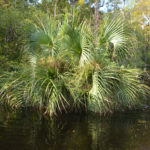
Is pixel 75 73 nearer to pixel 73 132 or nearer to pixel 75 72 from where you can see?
pixel 75 72

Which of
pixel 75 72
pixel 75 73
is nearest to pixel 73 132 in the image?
pixel 75 73

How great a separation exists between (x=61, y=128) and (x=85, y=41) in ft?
9.80

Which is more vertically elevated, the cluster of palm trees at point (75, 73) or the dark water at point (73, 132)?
the cluster of palm trees at point (75, 73)

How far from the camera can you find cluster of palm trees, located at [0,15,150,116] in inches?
246

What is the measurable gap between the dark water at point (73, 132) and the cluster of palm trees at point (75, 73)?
0.45 m

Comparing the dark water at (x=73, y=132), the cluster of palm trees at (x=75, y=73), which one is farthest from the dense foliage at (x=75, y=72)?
the dark water at (x=73, y=132)

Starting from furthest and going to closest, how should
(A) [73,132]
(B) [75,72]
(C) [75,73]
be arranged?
(B) [75,72]
(C) [75,73]
(A) [73,132]

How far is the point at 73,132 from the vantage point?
5035mm

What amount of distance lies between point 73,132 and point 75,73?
2.10 meters

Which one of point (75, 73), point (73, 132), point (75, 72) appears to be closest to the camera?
point (73, 132)

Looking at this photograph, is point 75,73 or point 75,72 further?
point 75,72

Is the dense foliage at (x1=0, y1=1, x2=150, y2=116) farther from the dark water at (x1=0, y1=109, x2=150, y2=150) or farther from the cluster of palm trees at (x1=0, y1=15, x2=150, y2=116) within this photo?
the dark water at (x1=0, y1=109, x2=150, y2=150)

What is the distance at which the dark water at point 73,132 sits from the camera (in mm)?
4184

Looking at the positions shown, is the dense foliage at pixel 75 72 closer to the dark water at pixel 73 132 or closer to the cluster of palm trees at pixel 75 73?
the cluster of palm trees at pixel 75 73
